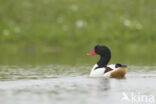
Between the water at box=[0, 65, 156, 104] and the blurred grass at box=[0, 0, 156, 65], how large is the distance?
1781 centimetres

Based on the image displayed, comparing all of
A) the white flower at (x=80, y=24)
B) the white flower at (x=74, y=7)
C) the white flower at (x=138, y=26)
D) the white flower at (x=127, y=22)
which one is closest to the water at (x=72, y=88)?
the white flower at (x=80, y=24)

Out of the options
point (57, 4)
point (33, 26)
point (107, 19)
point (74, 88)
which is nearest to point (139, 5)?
point (107, 19)

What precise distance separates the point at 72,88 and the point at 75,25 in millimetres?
26642

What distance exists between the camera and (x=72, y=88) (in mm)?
14523

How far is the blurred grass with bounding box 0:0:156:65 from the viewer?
38.3m

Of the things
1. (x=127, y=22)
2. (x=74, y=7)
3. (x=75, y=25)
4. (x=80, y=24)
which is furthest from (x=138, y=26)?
(x=74, y=7)

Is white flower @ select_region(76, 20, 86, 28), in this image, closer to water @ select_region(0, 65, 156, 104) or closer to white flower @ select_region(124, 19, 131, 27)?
white flower @ select_region(124, 19, 131, 27)

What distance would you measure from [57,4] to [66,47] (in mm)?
7148

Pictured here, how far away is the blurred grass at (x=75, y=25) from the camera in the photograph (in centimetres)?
3828

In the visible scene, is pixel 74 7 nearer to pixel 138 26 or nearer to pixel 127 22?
pixel 127 22

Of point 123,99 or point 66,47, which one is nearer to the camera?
point 123,99

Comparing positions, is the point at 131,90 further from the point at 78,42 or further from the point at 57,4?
the point at 57,4

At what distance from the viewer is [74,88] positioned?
14.5 meters

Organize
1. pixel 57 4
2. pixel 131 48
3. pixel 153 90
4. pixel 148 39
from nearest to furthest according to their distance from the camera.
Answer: pixel 153 90 → pixel 131 48 → pixel 148 39 → pixel 57 4
